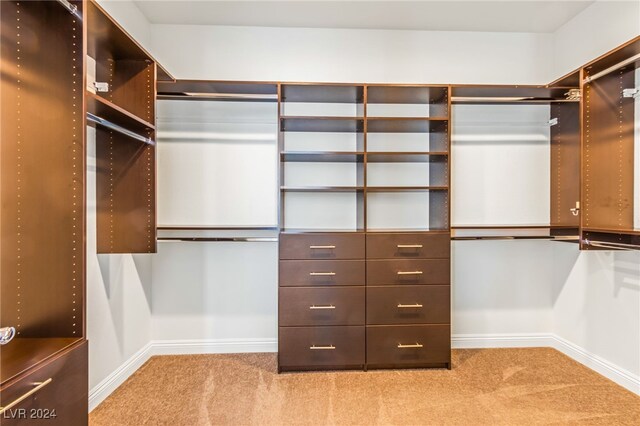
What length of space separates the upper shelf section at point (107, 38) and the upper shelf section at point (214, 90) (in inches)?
15.5

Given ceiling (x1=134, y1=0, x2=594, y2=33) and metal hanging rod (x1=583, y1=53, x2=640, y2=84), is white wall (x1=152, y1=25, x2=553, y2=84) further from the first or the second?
Result: metal hanging rod (x1=583, y1=53, x2=640, y2=84)

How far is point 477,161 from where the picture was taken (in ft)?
9.32

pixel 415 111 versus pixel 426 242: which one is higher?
pixel 415 111

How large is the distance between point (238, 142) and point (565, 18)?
2.79 m

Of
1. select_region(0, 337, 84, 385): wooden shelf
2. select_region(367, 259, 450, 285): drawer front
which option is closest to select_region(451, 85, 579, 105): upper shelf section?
select_region(367, 259, 450, 285): drawer front

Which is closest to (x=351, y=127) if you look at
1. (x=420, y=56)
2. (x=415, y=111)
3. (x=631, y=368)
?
(x=415, y=111)

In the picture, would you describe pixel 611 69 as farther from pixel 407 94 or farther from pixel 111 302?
pixel 111 302

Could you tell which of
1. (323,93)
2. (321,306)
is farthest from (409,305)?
(323,93)

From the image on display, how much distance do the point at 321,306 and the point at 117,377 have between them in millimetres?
1438

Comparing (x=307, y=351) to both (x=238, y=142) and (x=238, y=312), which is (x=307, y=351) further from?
(x=238, y=142)

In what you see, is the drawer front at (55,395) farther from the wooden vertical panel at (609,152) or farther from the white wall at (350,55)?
the wooden vertical panel at (609,152)

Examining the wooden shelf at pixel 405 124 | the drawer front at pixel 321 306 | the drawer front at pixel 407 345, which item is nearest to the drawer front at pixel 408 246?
the drawer front at pixel 321 306

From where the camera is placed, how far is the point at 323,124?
2541 millimetres

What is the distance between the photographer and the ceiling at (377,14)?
2.46 m
